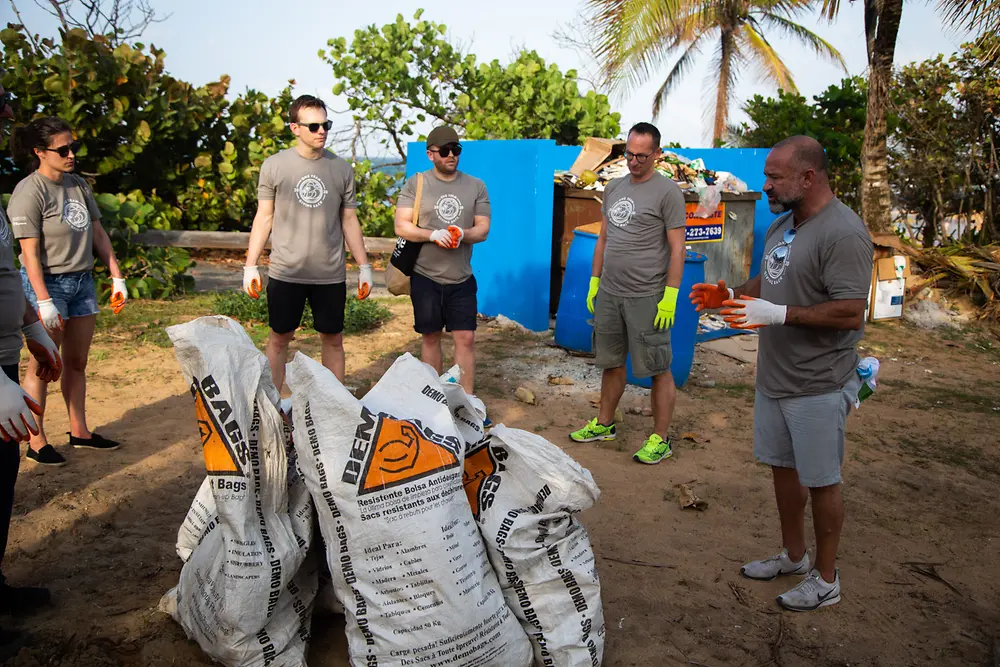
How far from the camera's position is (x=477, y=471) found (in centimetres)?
249

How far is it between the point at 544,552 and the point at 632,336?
232 centimetres

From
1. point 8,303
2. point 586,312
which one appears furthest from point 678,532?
point 586,312

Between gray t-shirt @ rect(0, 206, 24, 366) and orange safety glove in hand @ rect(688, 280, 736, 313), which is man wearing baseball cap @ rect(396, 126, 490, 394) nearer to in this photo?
orange safety glove in hand @ rect(688, 280, 736, 313)

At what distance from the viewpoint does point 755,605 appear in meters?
2.97

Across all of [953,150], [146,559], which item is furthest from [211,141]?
[953,150]

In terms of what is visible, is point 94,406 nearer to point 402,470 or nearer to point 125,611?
point 125,611

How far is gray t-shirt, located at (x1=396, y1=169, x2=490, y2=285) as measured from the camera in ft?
15.5

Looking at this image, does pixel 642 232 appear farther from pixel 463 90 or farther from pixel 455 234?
pixel 463 90

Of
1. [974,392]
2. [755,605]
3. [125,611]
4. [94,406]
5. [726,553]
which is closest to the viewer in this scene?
[125,611]

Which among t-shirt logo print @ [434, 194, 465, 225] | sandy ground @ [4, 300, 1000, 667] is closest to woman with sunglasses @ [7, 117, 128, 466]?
sandy ground @ [4, 300, 1000, 667]

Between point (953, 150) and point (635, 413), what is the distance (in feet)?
24.1

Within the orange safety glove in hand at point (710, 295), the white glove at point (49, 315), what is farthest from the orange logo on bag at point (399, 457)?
the white glove at point (49, 315)

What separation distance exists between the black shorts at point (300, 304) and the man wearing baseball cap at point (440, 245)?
51 centimetres

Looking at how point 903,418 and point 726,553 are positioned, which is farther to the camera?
point 903,418
